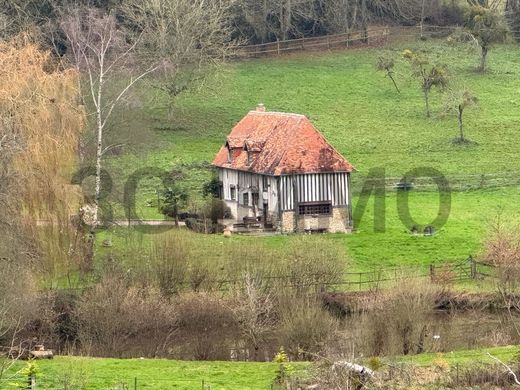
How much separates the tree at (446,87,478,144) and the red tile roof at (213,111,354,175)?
1246cm

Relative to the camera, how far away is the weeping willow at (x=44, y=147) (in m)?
38.2

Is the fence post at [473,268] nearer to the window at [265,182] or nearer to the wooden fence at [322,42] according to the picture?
the window at [265,182]

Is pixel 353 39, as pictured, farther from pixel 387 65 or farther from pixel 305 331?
pixel 305 331

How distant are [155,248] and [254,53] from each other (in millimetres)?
39609

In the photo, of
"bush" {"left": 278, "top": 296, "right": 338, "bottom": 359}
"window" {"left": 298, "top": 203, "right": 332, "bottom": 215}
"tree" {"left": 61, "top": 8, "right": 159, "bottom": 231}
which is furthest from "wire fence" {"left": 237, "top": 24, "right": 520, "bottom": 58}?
"bush" {"left": 278, "top": 296, "right": 338, "bottom": 359}

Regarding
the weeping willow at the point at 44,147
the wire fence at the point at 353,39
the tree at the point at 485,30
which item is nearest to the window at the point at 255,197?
the weeping willow at the point at 44,147

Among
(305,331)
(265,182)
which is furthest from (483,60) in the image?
A: (305,331)

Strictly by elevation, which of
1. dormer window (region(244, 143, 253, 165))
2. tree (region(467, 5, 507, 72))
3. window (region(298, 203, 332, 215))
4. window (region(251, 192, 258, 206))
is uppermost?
tree (region(467, 5, 507, 72))

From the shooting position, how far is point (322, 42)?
80750 mm

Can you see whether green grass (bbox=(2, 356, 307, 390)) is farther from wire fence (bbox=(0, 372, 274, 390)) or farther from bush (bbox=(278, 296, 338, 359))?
bush (bbox=(278, 296, 338, 359))

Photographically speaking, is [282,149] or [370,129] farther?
[370,129]

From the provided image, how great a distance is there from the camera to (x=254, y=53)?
7869 centimetres

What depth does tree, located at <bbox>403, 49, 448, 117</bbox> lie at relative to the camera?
6756 cm

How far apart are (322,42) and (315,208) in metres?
31.4
